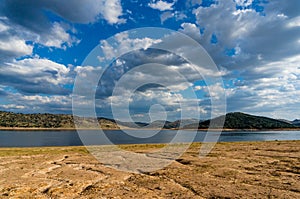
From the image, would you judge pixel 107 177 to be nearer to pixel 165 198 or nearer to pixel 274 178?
pixel 165 198

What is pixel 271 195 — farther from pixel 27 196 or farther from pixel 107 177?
pixel 27 196

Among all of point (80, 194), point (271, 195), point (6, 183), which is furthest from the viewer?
point (6, 183)

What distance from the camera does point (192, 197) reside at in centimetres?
1528

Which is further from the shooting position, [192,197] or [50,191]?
[50,191]

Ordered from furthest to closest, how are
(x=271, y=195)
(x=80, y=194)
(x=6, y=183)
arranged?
(x=6, y=183) → (x=80, y=194) → (x=271, y=195)

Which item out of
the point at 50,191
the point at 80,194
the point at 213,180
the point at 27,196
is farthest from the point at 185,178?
the point at 27,196

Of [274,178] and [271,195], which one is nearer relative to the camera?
[271,195]

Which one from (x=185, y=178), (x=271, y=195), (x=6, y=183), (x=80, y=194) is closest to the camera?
(x=271, y=195)

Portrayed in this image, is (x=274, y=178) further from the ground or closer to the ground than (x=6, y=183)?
further from the ground

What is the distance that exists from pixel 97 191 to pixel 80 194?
3.93 feet

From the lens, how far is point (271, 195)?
49.4 feet

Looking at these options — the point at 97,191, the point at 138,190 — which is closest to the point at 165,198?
the point at 138,190

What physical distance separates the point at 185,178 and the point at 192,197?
17.8ft

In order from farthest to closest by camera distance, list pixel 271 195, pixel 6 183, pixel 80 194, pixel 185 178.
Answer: pixel 185 178 → pixel 6 183 → pixel 80 194 → pixel 271 195
